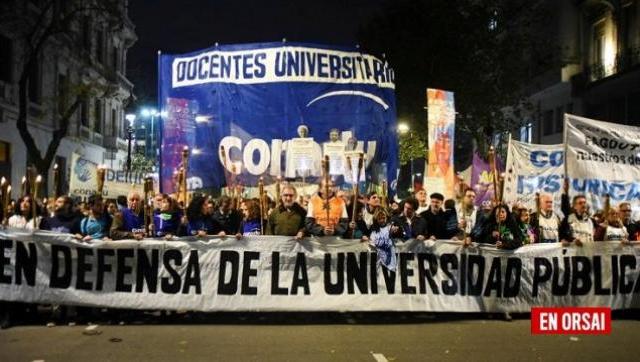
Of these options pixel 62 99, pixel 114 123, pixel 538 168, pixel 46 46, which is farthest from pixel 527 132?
pixel 538 168

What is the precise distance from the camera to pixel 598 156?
10.6 metres

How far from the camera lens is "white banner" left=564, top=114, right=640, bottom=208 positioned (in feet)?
34.7

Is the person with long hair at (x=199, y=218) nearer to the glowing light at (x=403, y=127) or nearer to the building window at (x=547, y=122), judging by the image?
the glowing light at (x=403, y=127)

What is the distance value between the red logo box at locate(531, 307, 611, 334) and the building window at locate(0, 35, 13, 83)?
21785 mm

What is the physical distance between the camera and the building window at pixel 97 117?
1455 inches

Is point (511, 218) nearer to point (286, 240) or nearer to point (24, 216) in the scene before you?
point (286, 240)

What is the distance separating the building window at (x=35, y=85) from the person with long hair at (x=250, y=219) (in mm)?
20520

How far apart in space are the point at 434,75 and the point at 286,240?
845 inches

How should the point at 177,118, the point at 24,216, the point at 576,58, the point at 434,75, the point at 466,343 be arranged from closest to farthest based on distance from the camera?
the point at 466,343
the point at 24,216
the point at 177,118
the point at 434,75
the point at 576,58

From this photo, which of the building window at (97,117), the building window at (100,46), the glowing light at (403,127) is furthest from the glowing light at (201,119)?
the building window at (100,46)

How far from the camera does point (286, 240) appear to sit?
9328 mm

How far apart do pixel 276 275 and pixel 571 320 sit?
Answer: 12.0 ft

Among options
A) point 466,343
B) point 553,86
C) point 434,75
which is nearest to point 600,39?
point 553,86

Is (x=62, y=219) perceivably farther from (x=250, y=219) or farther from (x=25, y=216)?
(x=250, y=219)
